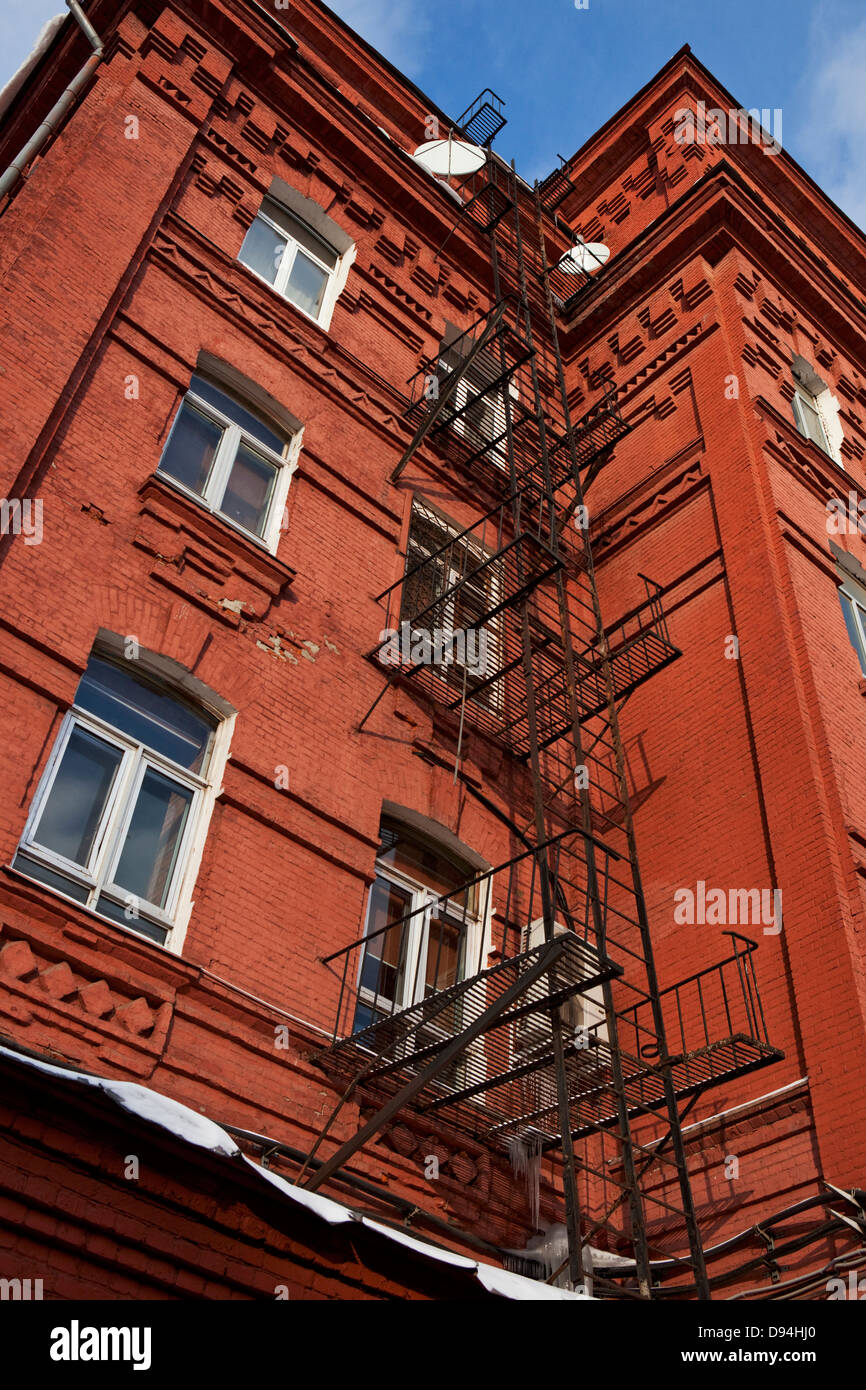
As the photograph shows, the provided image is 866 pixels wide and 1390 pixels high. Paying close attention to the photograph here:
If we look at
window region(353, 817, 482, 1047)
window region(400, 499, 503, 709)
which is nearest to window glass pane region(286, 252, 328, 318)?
window region(400, 499, 503, 709)

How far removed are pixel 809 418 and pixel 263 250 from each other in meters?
6.38

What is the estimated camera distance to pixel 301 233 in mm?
12734

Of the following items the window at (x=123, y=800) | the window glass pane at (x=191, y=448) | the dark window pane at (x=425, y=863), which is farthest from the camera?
the window glass pane at (x=191, y=448)

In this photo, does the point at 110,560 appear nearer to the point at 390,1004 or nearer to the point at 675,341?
the point at 390,1004

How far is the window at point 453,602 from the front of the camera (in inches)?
409

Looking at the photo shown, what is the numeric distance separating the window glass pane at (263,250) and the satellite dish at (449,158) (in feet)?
10.1

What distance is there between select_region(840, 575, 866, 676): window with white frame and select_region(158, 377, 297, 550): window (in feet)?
17.5

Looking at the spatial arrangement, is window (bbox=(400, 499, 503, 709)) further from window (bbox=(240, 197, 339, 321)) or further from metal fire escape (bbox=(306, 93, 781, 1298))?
window (bbox=(240, 197, 339, 321))

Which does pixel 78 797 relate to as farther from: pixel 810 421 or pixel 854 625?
pixel 810 421

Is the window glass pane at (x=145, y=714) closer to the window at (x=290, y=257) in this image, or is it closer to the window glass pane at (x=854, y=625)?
the window at (x=290, y=257)

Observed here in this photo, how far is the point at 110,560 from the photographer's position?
26.9ft

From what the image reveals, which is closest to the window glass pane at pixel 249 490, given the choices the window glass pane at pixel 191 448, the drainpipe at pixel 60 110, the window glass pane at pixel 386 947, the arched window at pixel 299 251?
the window glass pane at pixel 191 448

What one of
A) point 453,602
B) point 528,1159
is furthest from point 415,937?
point 453,602
